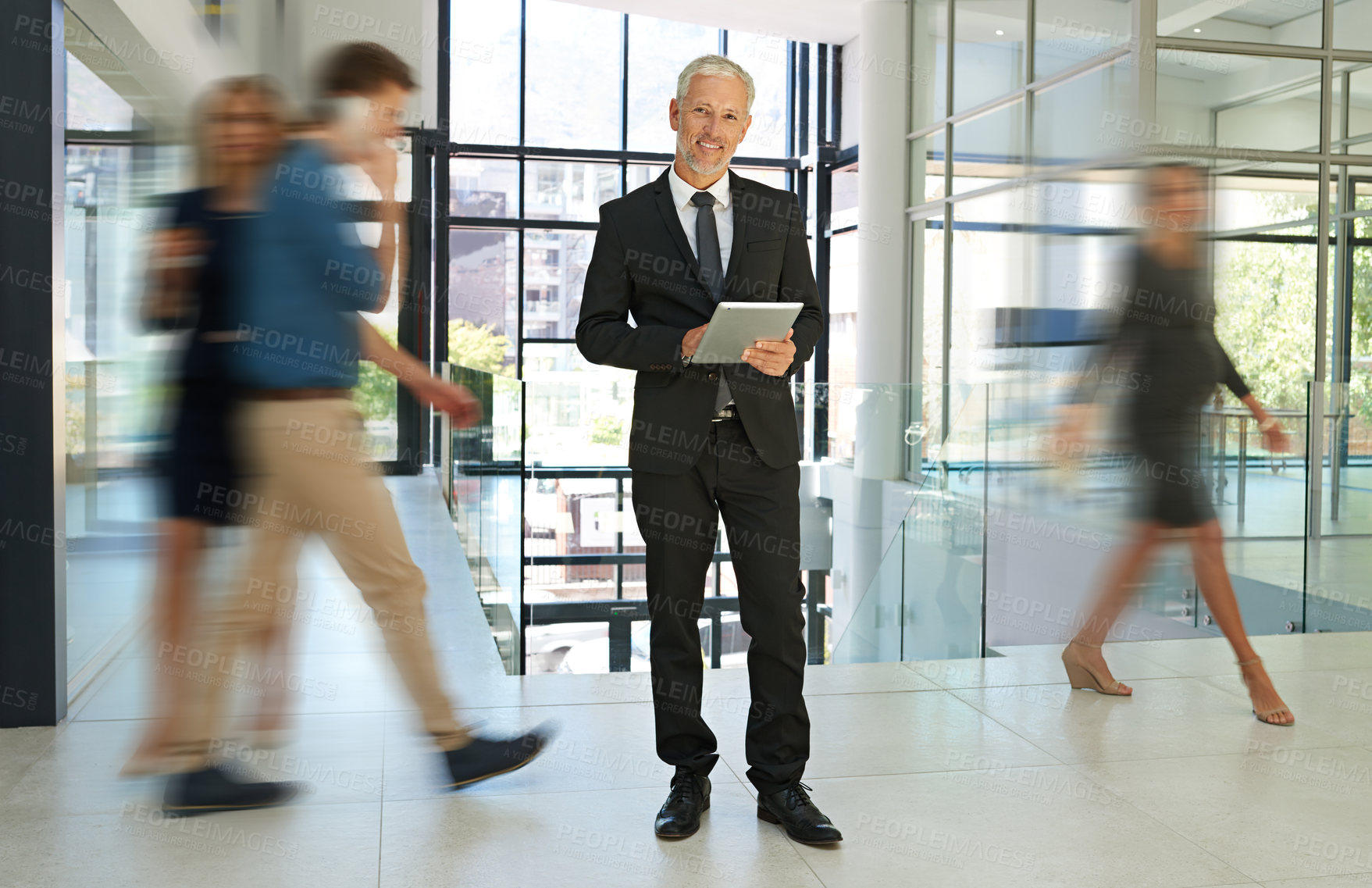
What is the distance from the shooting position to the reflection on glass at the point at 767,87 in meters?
13.0

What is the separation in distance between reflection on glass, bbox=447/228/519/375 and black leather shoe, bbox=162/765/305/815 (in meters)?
10.00

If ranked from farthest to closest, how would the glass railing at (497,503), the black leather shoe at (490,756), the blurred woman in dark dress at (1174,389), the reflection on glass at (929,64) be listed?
1. the reflection on glass at (929,64)
2. the glass railing at (497,503)
3. the blurred woman in dark dress at (1174,389)
4. the black leather shoe at (490,756)

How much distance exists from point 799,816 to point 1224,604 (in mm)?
1657

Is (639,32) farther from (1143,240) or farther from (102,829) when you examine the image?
(102,829)

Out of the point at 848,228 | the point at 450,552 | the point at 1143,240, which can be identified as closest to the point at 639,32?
the point at 848,228

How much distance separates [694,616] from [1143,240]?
5.79 ft

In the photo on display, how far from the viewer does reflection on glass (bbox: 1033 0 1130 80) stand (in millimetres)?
7773

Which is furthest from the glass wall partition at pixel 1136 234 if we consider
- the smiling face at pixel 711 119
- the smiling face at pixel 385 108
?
the smiling face at pixel 385 108

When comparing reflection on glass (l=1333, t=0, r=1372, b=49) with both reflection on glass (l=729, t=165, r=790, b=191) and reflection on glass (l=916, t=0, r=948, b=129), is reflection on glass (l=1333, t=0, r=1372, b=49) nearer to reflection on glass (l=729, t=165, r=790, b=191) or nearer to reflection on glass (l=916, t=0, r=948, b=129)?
reflection on glass (l=916, t=0, r=948, b=129)

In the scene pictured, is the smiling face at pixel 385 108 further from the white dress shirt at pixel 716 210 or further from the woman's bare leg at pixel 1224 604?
the woman's bare leg at pixel 1224 604

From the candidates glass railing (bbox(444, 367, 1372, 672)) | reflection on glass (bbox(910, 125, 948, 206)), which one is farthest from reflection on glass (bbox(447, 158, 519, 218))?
glass railing (bbox(444, 367, 1372, 672))

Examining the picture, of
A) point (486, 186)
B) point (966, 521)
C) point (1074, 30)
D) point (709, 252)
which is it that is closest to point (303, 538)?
point (709, 252)

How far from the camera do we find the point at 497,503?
14.2ft

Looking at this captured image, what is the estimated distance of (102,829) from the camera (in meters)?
2.31
